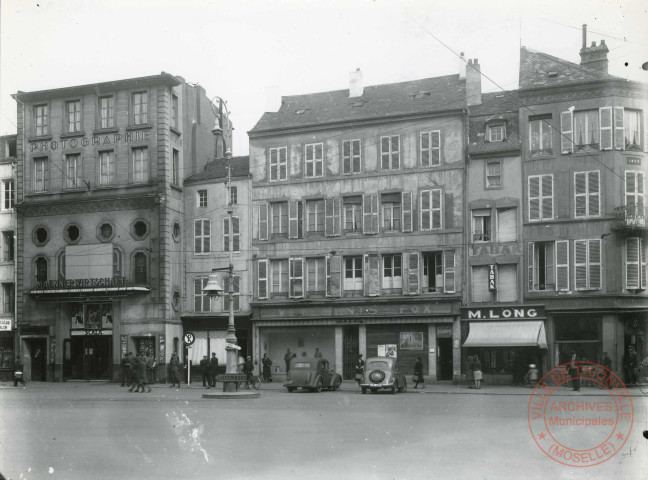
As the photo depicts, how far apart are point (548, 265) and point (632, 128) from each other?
701cm


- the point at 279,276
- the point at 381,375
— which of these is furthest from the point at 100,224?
the point at 381,375

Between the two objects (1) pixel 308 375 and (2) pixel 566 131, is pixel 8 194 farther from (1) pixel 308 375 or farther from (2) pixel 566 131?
(2) pixel 566 131

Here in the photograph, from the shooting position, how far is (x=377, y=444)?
14.3 meters

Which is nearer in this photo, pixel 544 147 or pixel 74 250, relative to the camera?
pixel 544 147

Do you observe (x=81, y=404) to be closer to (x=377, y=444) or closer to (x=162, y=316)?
(x=377, y=444)

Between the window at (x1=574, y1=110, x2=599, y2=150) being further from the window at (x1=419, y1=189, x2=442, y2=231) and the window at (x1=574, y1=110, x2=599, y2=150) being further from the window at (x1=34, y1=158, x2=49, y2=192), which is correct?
the window at (x1=34, y1=158, x2=49, y2=192)

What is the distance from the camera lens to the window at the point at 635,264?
35000 millimetres

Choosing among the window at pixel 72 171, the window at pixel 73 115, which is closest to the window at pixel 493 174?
the window at pixel 72 171

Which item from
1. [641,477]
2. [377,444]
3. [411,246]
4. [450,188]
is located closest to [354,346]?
[411,246]

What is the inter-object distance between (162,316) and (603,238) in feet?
70.1

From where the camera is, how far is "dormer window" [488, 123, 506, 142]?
125 feet

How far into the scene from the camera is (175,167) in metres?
43.1

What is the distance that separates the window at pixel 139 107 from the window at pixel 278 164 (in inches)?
275

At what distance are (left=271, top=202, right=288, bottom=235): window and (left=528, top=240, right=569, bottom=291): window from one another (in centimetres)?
1227
